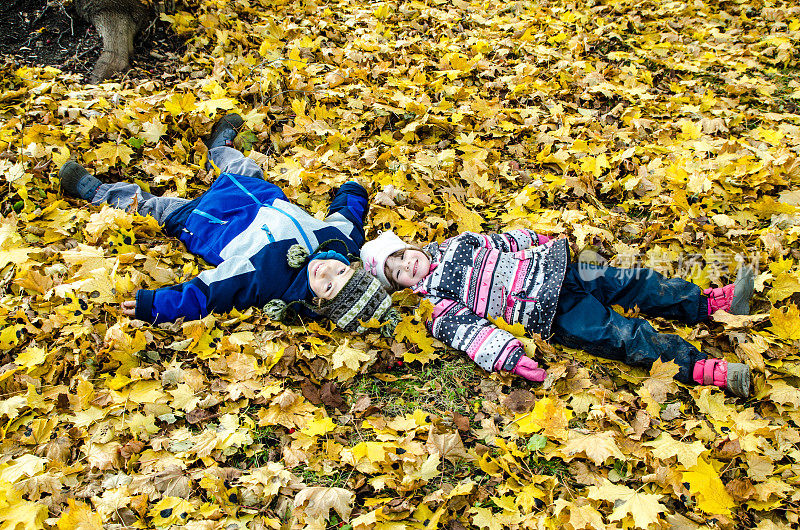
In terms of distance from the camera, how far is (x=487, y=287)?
313cm

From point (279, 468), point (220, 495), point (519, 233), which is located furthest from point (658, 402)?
point (220, 495)

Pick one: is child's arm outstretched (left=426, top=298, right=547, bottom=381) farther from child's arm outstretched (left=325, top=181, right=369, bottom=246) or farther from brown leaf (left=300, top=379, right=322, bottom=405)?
child's arm outstretched (left=325, top=181, right=369, bottom=246)

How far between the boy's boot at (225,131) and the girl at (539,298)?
5.64 ft

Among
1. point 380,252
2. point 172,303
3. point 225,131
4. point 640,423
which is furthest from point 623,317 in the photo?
point 225,131

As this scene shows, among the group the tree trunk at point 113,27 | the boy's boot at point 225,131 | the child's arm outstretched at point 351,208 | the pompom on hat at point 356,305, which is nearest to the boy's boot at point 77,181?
the boy's boot at point 225,131

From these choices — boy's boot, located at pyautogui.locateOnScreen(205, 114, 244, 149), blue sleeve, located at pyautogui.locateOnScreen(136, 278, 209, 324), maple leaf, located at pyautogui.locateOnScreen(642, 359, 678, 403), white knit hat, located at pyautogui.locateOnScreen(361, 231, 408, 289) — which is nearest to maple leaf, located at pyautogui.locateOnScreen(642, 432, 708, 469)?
maple leaf, located at pyautogui.locateOnScreen(642, 359, 678, 403)

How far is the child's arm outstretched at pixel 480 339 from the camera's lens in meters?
2.73

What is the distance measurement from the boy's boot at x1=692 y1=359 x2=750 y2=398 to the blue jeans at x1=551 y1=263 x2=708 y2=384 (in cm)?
5

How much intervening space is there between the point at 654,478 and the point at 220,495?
1881mm

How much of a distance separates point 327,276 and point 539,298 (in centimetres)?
128

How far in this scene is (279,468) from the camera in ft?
7.59

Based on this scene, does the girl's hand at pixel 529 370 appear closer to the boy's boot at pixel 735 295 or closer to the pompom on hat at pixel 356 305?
the pompom on hat at pixel 356 305

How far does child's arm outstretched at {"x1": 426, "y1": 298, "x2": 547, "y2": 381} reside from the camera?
8.95 ft

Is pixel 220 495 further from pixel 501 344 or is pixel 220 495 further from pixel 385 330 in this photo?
pixel 501 344
